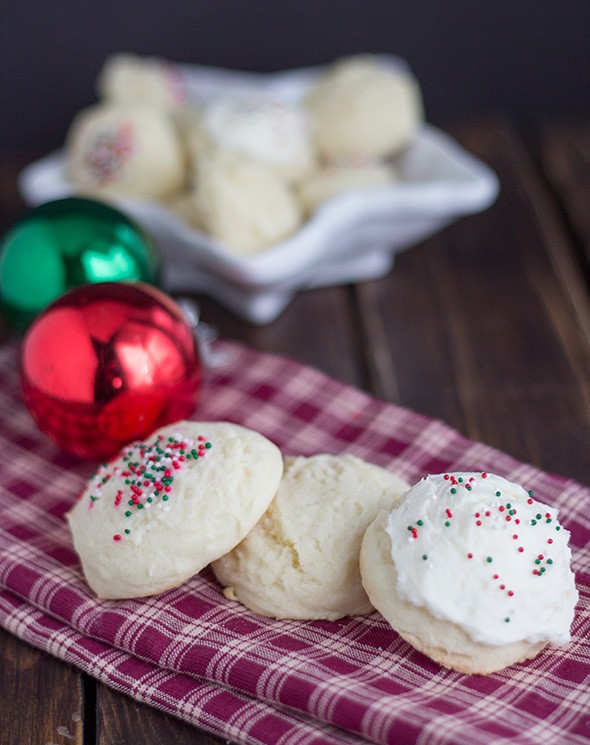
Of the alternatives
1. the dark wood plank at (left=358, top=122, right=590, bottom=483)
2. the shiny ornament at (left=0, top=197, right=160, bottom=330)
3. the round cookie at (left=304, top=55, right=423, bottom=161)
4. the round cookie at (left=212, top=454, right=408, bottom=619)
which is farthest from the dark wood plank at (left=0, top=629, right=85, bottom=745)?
the round cookie at (left=304, top=55, right=423, bottom=161)

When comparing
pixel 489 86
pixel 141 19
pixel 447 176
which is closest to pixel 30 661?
pixel 447 176

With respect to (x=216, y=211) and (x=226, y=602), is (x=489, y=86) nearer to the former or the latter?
(x=216, y=211)

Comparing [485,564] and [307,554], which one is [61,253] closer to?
[307,554]

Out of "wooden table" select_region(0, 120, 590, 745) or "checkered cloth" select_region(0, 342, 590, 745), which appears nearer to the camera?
"checkered cloth" select_region(0, 342, 590, 745)

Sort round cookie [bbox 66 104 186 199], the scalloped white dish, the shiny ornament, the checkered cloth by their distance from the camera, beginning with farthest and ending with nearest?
round cookie [bbox 66 104 186 199] < the scalloped white dish < the shiny ornament < the checkered cloth

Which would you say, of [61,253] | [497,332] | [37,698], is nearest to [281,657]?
[37,698]

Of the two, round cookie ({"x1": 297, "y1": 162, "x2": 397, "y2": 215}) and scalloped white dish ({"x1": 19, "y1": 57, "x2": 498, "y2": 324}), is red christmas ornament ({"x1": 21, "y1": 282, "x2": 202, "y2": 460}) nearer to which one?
scalloped white dish ({"x1": 19, "y1": 57, "x2": 498, "y2": 324})

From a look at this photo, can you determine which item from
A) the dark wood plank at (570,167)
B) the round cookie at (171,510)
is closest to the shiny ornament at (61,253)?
the round cookie at (171,510)
